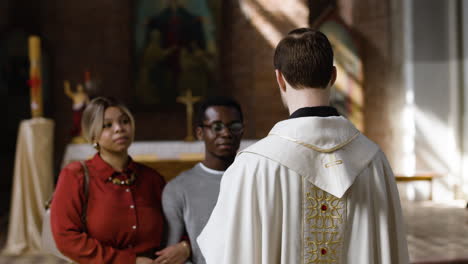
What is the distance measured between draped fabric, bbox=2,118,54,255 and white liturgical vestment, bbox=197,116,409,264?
439 centimetres

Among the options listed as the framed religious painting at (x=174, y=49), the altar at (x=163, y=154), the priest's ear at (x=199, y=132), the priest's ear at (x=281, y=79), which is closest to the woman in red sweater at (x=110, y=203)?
the priest's ear at (x=199, y=132)

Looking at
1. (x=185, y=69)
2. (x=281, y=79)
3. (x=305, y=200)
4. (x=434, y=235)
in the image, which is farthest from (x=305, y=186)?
(x=185, y=69)

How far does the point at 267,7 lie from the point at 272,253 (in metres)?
7.50

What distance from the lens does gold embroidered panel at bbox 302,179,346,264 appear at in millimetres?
1347

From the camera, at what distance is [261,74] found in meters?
8.38

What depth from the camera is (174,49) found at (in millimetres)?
9156

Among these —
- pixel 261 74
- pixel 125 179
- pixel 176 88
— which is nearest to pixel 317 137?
pixel 125 179

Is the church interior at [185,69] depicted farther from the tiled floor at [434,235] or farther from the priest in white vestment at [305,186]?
the priest in white vestment at [305,186]

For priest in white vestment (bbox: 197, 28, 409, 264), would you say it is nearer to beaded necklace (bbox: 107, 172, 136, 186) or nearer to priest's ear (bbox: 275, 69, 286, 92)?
priest's ear (bbox: 275, 69, 286, 92)

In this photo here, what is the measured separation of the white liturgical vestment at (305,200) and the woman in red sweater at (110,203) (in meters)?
0.71

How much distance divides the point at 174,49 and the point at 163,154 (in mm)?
3764

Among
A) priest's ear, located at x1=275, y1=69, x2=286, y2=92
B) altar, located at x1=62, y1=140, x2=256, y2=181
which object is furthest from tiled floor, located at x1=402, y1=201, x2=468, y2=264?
priest's ear, located at x1=275, y1=69, x2=286, y2=92

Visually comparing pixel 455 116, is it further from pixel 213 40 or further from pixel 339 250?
pixel 339 250

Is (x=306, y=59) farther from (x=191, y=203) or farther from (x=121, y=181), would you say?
(x=121, y=181)
